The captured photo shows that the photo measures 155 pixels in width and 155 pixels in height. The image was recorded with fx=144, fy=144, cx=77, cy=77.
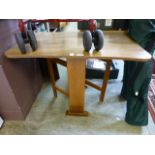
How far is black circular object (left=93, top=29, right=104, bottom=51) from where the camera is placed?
1004 mm

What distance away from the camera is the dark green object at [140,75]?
109 centimetres

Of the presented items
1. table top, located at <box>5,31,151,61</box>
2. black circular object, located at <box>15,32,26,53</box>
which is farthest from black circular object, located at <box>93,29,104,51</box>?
black circular object, located at <box>15,32,26,53</box>

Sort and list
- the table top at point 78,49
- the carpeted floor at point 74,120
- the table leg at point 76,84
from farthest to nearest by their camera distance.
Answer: the carpeted floor at point 74,120, the table leg at point 76,84, the table top at point 78,49

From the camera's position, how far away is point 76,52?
1.06 m

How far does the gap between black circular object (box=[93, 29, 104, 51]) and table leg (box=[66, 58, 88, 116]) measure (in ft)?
0.53

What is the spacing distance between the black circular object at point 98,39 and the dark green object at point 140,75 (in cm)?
32

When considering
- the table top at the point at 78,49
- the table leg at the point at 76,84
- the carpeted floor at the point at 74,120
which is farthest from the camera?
the carpeted floor at the point at 74,120

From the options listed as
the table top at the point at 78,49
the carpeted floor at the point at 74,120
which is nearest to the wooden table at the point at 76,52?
the table top at the point at 78,49

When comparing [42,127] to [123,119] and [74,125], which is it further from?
[123,119]

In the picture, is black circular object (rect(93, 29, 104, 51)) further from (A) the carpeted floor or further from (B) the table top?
(A) the carpeted floor

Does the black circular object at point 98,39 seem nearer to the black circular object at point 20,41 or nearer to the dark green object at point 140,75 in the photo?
the dark green object at point 140,75

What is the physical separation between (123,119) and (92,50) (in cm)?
88

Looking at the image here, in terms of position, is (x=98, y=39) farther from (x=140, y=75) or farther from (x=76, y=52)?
(x=140, y=75)

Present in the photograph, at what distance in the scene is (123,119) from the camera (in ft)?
5.03
